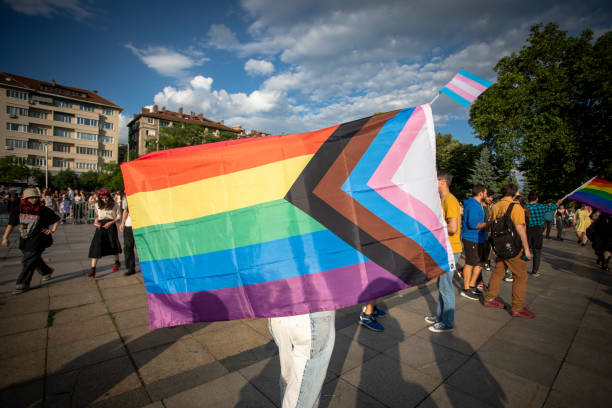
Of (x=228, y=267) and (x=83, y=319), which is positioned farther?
(x=83, y=319)

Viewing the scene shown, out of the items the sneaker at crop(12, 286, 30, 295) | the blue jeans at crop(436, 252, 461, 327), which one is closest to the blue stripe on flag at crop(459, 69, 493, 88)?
the blue jeans at crop(436, 252, 461, 327)

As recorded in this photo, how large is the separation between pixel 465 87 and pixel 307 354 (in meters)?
2.35

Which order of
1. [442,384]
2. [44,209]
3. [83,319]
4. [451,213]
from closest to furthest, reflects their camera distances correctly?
[442,384] < [451,213] < [83,319] < [44,209]

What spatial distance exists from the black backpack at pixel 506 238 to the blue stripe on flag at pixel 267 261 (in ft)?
12.8

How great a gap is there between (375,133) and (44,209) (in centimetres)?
701

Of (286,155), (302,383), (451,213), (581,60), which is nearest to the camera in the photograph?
(302,383)

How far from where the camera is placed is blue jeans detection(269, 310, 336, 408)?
1.88 metres

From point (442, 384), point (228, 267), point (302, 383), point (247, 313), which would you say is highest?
point (228, 267)

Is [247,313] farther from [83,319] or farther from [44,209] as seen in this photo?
[44,209]

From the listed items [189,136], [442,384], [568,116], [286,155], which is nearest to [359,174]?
[286,155]

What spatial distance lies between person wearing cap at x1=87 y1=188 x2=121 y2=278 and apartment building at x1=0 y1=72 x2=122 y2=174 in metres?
61.6

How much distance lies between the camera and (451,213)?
397 centimetres

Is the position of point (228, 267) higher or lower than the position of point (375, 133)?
lower

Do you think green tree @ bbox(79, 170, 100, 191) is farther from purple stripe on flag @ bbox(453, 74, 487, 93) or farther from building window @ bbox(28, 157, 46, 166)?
purple stripe on flag @ bbox(453, 74, 487, 93)
